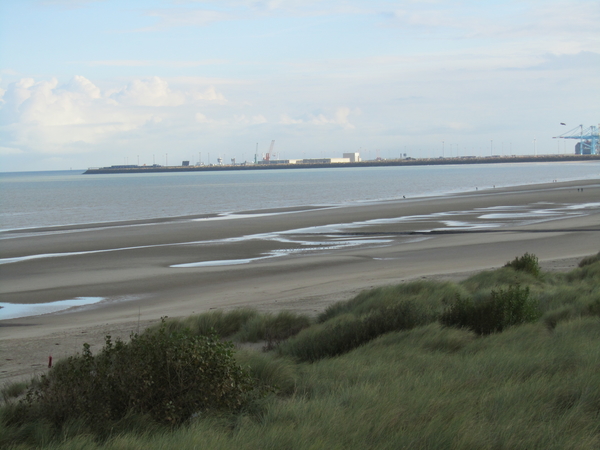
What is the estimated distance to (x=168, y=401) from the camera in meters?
4.96

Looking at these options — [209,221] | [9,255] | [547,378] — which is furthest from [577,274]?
[209,221]

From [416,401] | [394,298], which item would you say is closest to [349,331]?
[394,298]

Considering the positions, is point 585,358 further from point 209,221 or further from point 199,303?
point 209,221

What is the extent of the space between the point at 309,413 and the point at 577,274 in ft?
32.9

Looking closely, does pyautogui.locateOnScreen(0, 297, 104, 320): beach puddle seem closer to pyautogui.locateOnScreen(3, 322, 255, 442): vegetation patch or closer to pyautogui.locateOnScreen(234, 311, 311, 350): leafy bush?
pyautogui.locateOnScreen(234, 311, 311, 350): leafy bush

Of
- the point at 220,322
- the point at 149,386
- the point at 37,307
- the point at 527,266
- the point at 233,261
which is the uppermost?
the point at 149,386

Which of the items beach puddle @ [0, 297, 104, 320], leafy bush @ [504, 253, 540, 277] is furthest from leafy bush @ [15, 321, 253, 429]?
leafy bush @ [504, 253, 540, 277]

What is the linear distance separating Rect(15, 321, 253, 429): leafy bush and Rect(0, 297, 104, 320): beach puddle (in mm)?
8322

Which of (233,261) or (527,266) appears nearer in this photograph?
(527,266)

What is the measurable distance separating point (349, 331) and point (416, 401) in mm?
2979

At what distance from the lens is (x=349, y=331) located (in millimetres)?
7723

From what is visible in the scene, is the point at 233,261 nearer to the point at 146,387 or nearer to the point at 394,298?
the point at 394,298

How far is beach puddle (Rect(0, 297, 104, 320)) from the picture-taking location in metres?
12.8

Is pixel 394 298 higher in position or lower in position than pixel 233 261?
higher
